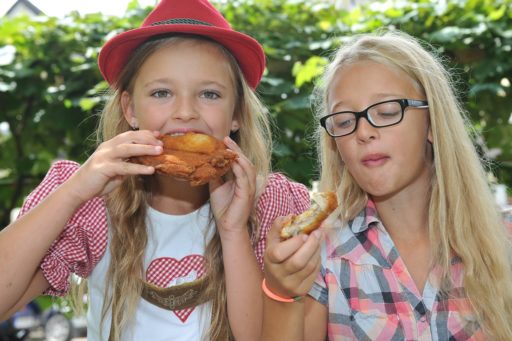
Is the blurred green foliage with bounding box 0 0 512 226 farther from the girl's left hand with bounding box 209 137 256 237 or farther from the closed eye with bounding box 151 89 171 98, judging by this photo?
the closed eye with bounding box 151 89 171 98

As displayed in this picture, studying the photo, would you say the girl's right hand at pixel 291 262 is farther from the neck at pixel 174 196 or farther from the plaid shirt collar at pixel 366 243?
the neck at pixel 174 196

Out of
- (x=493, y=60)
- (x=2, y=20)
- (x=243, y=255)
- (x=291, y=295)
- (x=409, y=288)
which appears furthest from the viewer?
(x=2, y=20)

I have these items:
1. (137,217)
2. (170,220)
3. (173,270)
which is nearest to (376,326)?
(173,270)

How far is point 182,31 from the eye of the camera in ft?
7.75

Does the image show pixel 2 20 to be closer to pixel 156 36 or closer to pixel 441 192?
pixel 156 36

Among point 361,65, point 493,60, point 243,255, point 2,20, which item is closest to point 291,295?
point 243,255

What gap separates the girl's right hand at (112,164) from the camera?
2090 mm

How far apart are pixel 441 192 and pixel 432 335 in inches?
20.6

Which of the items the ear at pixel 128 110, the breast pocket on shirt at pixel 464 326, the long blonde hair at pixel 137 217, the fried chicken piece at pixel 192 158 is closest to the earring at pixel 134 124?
the ear at pixel 128 110

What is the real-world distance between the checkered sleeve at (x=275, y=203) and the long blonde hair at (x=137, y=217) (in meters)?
0.04

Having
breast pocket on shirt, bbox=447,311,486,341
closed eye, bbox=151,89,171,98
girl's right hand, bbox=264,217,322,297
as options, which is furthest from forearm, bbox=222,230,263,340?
breast pocket on shirt, bbox=447,311,486,341

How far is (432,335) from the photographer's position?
83.6 inches

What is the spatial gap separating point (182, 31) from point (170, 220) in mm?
785

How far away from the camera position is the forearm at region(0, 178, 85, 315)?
211 cm
